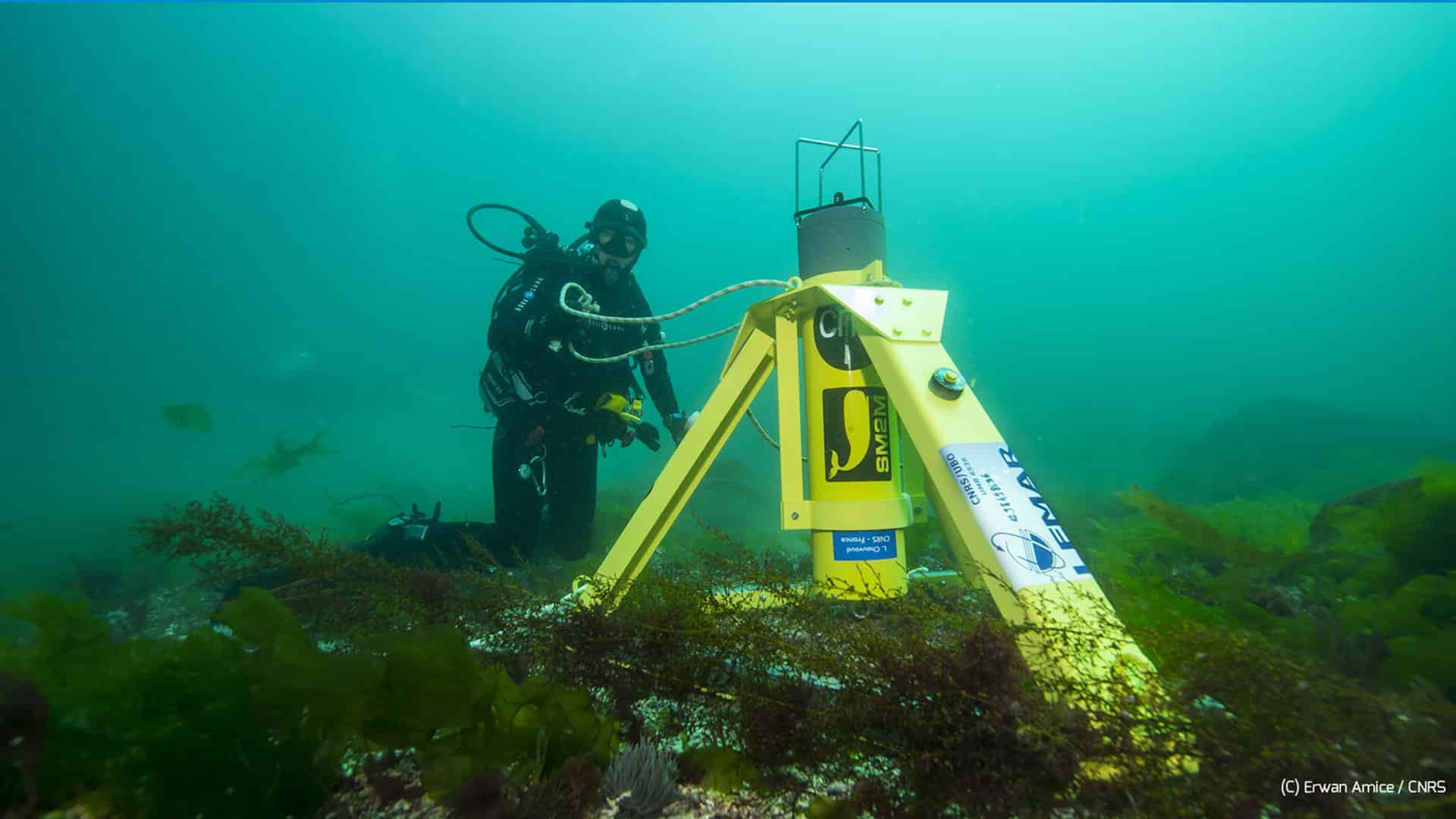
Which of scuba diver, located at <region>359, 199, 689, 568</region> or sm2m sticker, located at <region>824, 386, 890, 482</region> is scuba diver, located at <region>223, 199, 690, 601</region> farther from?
sm2m sticker, located at <region>824, 386, 890, 482</region>

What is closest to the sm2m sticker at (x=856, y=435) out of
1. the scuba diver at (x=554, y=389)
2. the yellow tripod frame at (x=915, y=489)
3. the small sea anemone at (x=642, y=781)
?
the yellow tripod frame at (x=915, y=489)

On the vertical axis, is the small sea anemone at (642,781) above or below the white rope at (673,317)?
below

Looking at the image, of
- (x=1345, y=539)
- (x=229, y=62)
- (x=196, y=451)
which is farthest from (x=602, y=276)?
(x=229, y=62)

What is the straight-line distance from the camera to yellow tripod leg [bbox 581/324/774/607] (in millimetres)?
2838

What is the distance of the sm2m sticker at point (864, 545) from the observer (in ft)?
8.14

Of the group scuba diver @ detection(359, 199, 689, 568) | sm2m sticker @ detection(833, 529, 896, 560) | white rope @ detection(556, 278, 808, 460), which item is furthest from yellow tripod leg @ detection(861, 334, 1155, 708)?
scuba diver @ detection(359, 199, 689, 568)

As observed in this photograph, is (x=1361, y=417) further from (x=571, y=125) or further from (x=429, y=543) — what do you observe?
(x=571, y=125)

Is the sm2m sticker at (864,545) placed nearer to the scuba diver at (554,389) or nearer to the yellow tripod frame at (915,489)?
the yellow tripod frame at (915,489)

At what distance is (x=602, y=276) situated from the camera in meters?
5.50

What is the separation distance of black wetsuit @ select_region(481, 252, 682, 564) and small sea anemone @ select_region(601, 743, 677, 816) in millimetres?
3254

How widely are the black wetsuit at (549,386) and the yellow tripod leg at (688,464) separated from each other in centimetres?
183

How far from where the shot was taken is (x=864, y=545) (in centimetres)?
249

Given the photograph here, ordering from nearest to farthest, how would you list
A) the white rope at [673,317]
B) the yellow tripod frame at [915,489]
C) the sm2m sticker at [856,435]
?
the yellow tripod frame at [915,489]
the sm2m sticker at [856,435]
the white rope at [673,317]

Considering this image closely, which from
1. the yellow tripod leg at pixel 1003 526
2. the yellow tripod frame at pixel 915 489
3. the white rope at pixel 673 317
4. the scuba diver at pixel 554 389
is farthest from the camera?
the scuba diver at pixel 554 389
